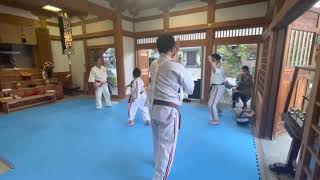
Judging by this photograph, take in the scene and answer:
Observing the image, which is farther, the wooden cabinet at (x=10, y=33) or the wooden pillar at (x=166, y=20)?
the wooden pillar at (x=166, y=20)

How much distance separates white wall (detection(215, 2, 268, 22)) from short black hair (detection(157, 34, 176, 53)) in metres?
3.80

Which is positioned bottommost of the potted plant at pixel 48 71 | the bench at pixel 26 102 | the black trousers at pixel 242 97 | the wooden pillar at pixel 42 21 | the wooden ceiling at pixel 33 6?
the bench at pixel 26 102

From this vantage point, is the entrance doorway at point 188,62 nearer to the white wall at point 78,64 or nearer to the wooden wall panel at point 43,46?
the white wall at point 78,64

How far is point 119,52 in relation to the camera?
600 cm

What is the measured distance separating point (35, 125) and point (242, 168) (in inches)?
164

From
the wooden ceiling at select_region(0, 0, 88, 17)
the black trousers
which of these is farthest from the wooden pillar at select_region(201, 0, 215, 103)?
the wooden ceiling at select_region(0, 0, 88, 17)

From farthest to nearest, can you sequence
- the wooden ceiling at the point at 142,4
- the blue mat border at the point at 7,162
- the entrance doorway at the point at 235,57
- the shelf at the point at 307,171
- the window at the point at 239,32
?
the entrance doorway at the point at 235,57
the wooden ceiling at the point at 142,4
the window at the point at 239,32
the blue mat border at the point at 7,162
the shelf at the point at 307,171

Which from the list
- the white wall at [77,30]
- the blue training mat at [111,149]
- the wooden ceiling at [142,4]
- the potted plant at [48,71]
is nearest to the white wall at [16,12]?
the white wall at [77,30]

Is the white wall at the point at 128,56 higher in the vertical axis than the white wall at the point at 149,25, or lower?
lower

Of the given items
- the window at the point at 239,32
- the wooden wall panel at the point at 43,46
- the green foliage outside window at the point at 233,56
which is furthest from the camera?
the green foliage outside window at the point at 233,56

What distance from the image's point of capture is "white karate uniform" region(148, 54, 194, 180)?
1.65 metres

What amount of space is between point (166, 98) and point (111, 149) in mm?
1624

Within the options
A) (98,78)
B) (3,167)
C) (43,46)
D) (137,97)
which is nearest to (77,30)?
(43,46)

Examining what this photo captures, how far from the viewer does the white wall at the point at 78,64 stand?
733 cm
